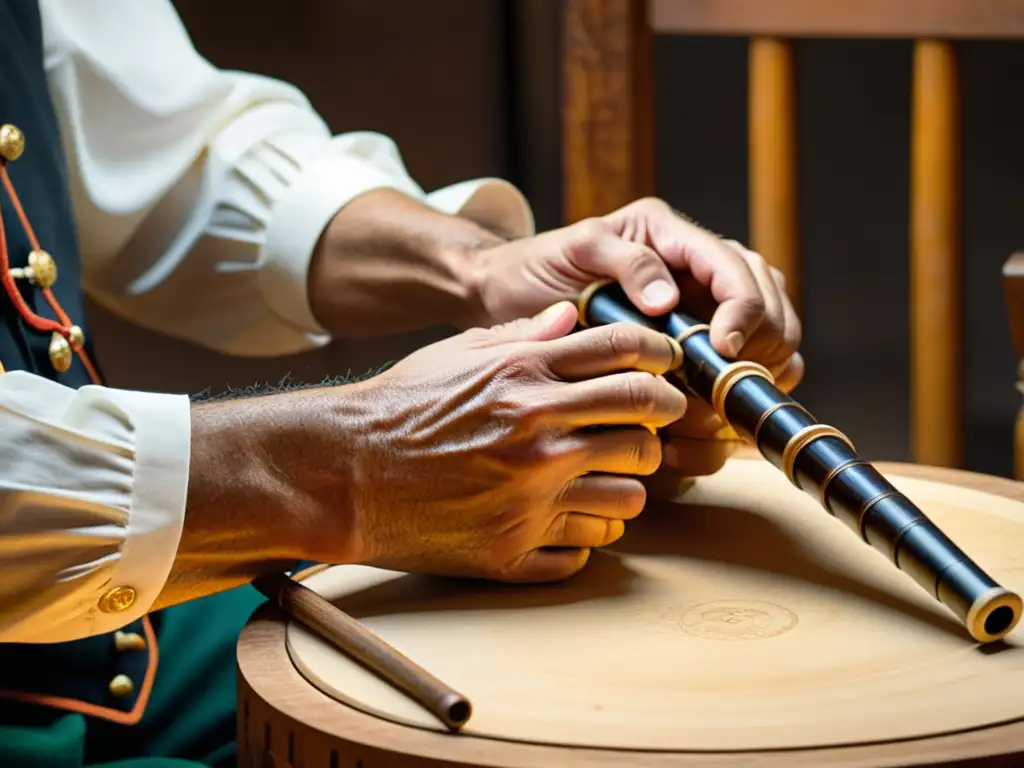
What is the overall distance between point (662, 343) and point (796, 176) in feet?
2.37

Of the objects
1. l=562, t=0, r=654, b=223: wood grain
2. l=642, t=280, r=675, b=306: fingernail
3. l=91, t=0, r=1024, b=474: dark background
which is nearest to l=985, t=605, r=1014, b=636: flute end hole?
l=642, t=280, r=675, b=306: fingernail

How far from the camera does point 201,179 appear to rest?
4.16ft

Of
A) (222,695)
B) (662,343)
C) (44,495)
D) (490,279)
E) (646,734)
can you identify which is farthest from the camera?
(490,279)

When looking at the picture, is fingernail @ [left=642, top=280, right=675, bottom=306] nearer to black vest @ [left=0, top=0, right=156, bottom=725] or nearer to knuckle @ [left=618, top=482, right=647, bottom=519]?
knuckle @ [left=618, top=482, right=647, bottom=519]

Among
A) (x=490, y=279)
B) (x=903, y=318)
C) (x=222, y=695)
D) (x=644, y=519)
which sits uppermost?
(x=490, y=279)

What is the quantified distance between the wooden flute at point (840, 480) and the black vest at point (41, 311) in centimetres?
42

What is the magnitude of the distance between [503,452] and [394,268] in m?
0.44

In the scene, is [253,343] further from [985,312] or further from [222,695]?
[985,312]

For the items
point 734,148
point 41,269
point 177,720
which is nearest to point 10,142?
point 41,269

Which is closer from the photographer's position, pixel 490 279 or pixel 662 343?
pixel 662 343

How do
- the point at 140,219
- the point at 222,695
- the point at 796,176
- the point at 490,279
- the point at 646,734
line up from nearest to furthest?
the point at 646,734 → the point at 222,695 → the point at 490,279 → the point at 140,219 → the point at 796,176

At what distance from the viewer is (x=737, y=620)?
74 cm

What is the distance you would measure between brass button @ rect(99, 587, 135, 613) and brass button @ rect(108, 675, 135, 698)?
0.63ft

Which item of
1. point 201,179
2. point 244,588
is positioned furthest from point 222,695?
point 201,179
